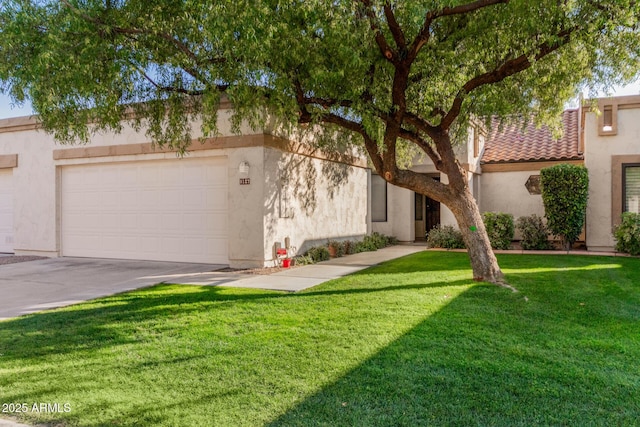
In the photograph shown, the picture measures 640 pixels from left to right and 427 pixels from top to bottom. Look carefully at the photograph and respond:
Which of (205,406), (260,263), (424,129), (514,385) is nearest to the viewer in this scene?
(205,406)

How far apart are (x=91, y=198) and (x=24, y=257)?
2691mm

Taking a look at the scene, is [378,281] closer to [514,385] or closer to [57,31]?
[514,385]

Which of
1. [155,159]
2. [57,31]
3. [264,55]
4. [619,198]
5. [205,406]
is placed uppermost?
[57,31]

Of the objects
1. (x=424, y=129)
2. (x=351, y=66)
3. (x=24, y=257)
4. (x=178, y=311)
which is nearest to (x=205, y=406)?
(x=178, y=311)

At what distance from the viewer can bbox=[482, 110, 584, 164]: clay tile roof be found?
53.0 feet

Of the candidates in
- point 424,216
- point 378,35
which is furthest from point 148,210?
point 424,216

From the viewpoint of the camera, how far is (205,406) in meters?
3.76

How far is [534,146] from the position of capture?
17.3 m

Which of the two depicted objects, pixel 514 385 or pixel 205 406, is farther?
pixel 514 385

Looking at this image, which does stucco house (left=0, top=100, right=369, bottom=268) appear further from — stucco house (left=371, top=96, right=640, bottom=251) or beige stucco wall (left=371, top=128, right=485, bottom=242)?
stucco house (left=371, top=96, right=640, bottom=251)

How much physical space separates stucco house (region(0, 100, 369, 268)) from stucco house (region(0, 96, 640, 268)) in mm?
30

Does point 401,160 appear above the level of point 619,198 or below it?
above

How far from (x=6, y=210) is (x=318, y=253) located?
10.3 meters

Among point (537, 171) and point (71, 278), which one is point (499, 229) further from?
point (71, 278)
